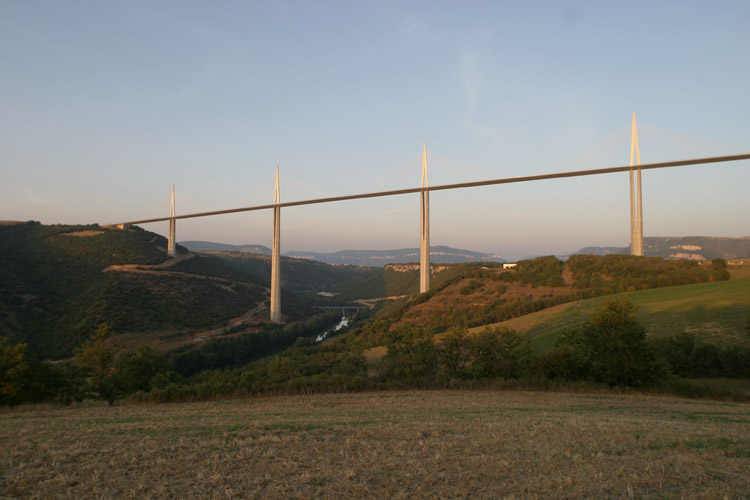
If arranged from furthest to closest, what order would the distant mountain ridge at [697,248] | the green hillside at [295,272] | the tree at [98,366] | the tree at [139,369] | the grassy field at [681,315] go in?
the green hillside at [295,272] < the distant mountain ridge at [697,248] < the grassy field at [681,315] < the tree at [139,369] < the tree at [98,366]

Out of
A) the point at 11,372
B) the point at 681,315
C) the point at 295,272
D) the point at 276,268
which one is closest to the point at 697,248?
the point at 681,315

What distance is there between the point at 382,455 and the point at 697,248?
97.4m

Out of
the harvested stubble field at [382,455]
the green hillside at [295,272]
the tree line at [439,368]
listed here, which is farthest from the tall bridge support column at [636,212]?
the green hillside at [295,272]

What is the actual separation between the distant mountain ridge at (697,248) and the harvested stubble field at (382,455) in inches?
2672

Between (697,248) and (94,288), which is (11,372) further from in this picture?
(697,248)

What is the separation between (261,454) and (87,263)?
54.0m

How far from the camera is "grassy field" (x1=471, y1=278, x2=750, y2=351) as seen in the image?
2000 centimetres

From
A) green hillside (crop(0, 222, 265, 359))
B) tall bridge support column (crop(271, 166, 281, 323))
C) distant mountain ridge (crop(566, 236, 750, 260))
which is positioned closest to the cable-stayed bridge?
tall bridge support column (crop(271, 166, 281, 323))

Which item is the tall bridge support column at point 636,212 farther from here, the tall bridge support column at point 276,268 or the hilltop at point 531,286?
the tall bridge support column at point 276,268

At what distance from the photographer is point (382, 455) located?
529cm

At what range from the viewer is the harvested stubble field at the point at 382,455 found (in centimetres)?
405

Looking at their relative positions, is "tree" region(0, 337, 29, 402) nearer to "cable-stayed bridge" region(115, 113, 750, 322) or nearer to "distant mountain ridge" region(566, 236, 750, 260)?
"cable-stayed bridge" region(115, 113, 750, 322)

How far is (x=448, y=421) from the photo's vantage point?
7855 mm

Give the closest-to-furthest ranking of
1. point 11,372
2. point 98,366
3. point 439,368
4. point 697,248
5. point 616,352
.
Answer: point 11,372 < point 616,352 < point 98,366 < point 439,368 < point 697,248
